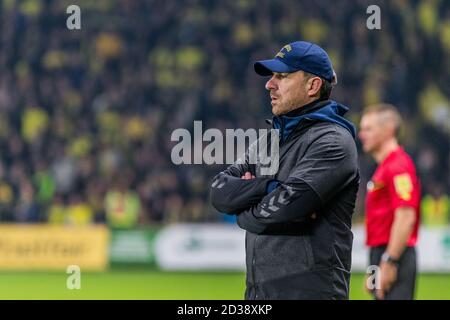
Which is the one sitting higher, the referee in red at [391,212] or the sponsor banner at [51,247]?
the referee in red at [391,212]

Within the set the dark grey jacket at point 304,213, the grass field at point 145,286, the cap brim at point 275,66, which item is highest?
the cap brim at point 275,66

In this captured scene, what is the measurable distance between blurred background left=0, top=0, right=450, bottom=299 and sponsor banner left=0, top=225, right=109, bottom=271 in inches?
1.0

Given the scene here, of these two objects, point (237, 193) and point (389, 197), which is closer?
point (237, 193)

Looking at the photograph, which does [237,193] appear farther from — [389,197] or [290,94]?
[389,197]

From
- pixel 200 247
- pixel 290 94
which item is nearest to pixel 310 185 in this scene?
pixel 290 94

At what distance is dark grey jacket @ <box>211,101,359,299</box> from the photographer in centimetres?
475

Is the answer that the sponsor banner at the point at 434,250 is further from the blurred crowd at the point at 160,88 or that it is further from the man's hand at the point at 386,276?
the man's hand at the point at 386,276

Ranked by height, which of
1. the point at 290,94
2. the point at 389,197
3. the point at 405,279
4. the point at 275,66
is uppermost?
the point at 275,66

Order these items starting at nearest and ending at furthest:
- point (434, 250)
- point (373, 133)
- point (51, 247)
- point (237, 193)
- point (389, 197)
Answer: point (237, 193) → point (389, 197) → point (373, 133) → point (434, 250) → point (51, 247)

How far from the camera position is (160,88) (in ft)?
78.0

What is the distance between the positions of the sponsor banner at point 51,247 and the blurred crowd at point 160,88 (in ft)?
4.81

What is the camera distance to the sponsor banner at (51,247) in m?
17.8

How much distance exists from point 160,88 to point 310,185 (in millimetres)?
19263

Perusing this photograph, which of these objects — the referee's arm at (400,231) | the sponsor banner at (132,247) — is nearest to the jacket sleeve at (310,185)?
the referee's arm at (400,231)
